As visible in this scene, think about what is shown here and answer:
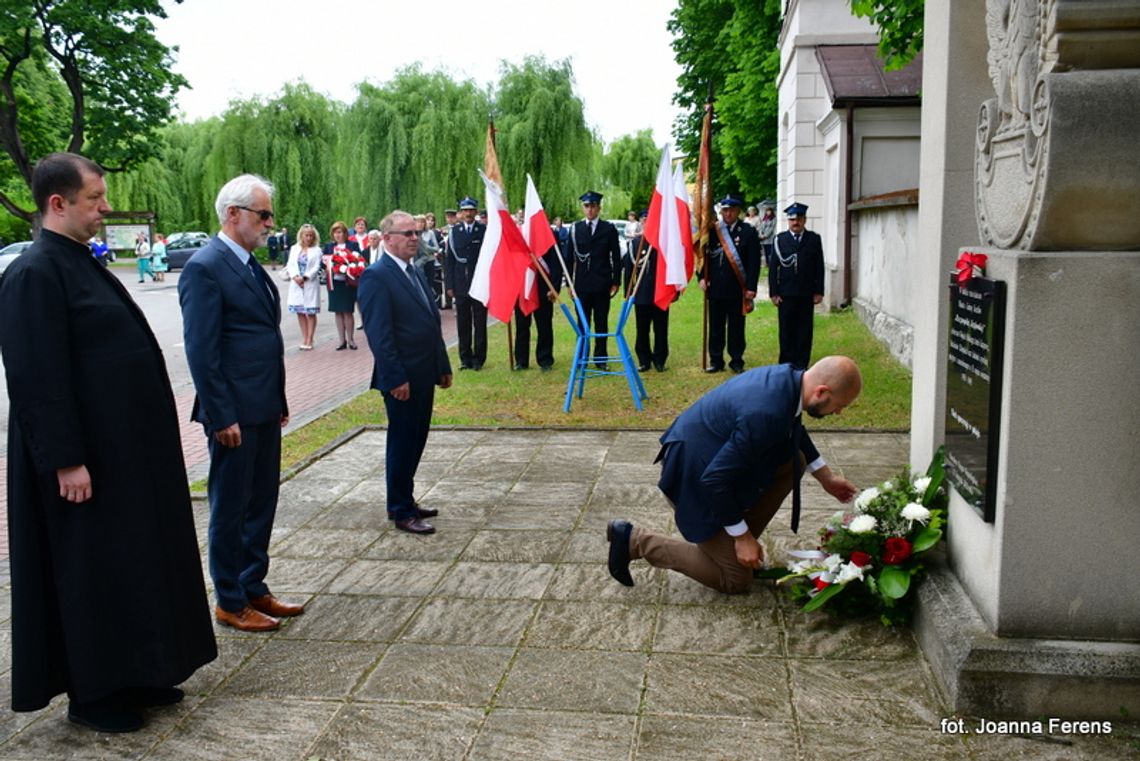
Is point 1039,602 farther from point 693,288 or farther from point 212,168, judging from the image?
point 212,168

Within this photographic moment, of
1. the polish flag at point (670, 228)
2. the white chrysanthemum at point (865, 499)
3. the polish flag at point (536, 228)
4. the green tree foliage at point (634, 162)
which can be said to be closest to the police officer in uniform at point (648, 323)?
the polish flag at point (670, 228)

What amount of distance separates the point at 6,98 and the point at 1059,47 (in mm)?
36466

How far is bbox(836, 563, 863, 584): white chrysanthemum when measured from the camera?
4.73 m

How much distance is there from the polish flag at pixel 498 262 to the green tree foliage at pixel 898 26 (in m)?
Answer: 4.04

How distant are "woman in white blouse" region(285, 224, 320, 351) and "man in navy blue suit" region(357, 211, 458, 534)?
10.7m

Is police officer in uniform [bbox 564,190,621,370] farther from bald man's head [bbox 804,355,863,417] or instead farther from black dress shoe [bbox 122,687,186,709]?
black dress shoe [bbox 122,687,186,709]

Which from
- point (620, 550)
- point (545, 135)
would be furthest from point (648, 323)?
point (545, 135)

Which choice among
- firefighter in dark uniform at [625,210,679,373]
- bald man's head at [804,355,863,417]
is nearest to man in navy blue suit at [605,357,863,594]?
bald man's head at [804,355,863,417]

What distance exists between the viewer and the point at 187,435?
33.8 ft

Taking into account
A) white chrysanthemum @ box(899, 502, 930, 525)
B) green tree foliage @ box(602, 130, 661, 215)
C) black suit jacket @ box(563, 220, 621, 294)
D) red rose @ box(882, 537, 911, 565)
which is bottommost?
red rose @ box(882, 537, 911, 565)

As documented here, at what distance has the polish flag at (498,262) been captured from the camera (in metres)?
10.8

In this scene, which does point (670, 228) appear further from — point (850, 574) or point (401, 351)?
point (850, 574)

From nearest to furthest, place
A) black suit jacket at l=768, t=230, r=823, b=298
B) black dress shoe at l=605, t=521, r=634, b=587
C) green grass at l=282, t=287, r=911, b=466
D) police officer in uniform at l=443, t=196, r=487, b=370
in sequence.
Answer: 1. black dress shoe at l=605, t=521, r=634, b=587
2. green grass at l=282, t=287, r=911, b=466
3. black suit jacket at l=768, t=230, r=823, b=298
4. police officer in uniform at l=443, t=196, r=487, b=370

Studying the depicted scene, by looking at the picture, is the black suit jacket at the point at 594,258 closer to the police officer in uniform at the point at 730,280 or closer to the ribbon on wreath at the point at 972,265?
the police officer in uniform at the point at 730,280
